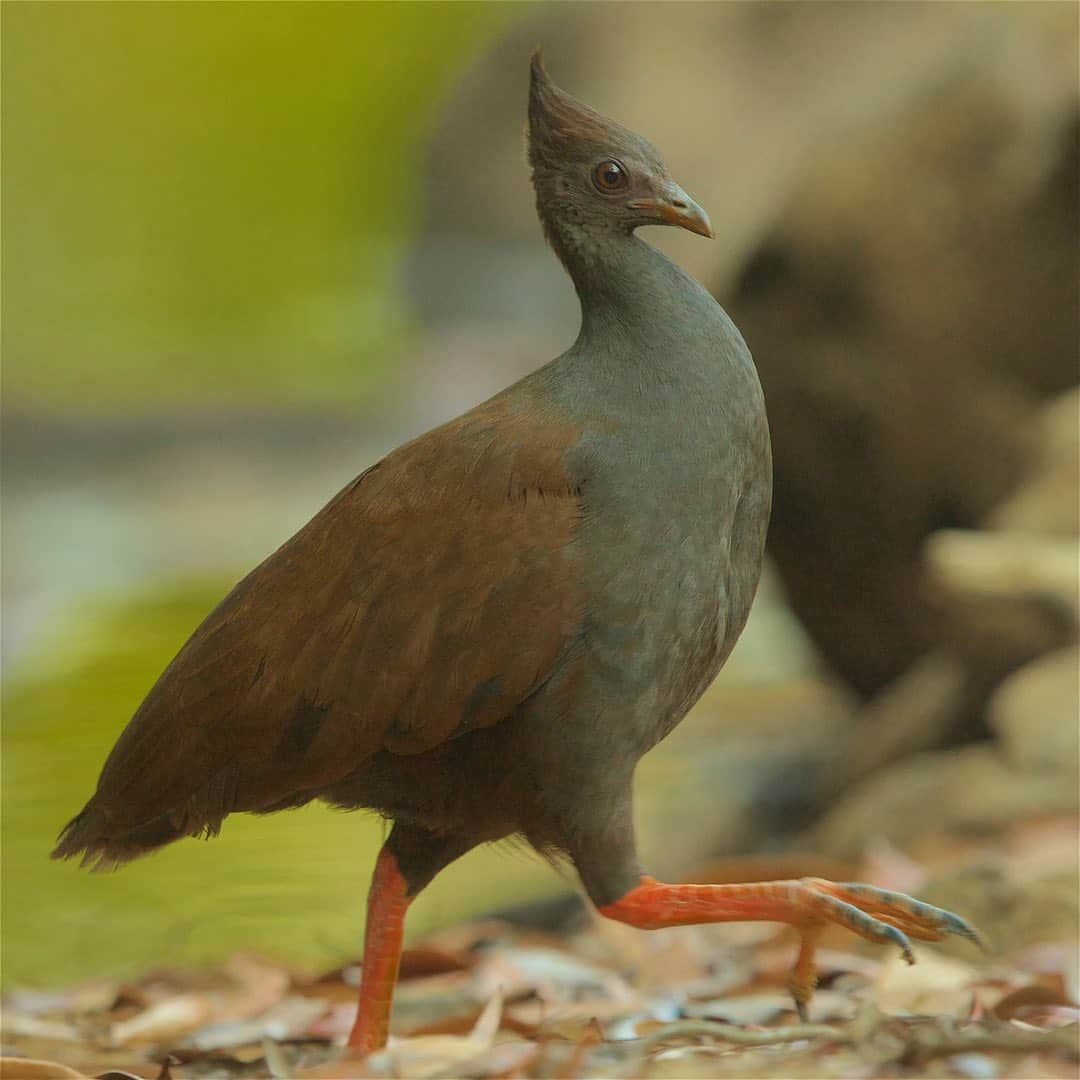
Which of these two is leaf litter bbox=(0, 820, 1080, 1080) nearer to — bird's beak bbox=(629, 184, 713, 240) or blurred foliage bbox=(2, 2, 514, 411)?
bird's beak bbox=(629, 184, 713, 240)

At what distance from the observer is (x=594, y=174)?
1.57m

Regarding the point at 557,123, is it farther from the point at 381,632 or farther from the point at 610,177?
the point at 381,632

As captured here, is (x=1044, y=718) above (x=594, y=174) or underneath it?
underneath

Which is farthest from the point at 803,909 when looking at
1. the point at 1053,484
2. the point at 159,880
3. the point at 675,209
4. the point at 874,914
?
the point at 159,880

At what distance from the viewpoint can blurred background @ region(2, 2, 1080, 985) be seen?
9.84ft

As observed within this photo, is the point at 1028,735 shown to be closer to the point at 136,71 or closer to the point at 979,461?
the point at 979,461

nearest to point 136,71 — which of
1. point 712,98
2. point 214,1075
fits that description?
point 712,98

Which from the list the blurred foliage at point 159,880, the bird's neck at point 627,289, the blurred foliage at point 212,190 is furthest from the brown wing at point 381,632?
the blurred foliage at point 212,190

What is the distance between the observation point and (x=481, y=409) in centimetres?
159

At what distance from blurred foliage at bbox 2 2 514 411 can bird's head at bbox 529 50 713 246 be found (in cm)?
264

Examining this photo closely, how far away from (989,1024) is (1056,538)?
5.40 ft

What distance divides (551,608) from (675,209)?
0.45 meters

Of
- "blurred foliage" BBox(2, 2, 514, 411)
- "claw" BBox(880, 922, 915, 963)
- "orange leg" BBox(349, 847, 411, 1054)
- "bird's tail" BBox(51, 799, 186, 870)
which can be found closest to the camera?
"claw" BBox(880, 922, 915, 963)

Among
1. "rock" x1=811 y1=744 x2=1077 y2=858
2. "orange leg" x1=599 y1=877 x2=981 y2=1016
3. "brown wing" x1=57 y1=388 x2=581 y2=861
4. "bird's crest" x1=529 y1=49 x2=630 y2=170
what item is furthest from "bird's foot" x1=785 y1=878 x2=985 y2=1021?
"rock" x1=811 y1=744 x2=1077 y2=858
